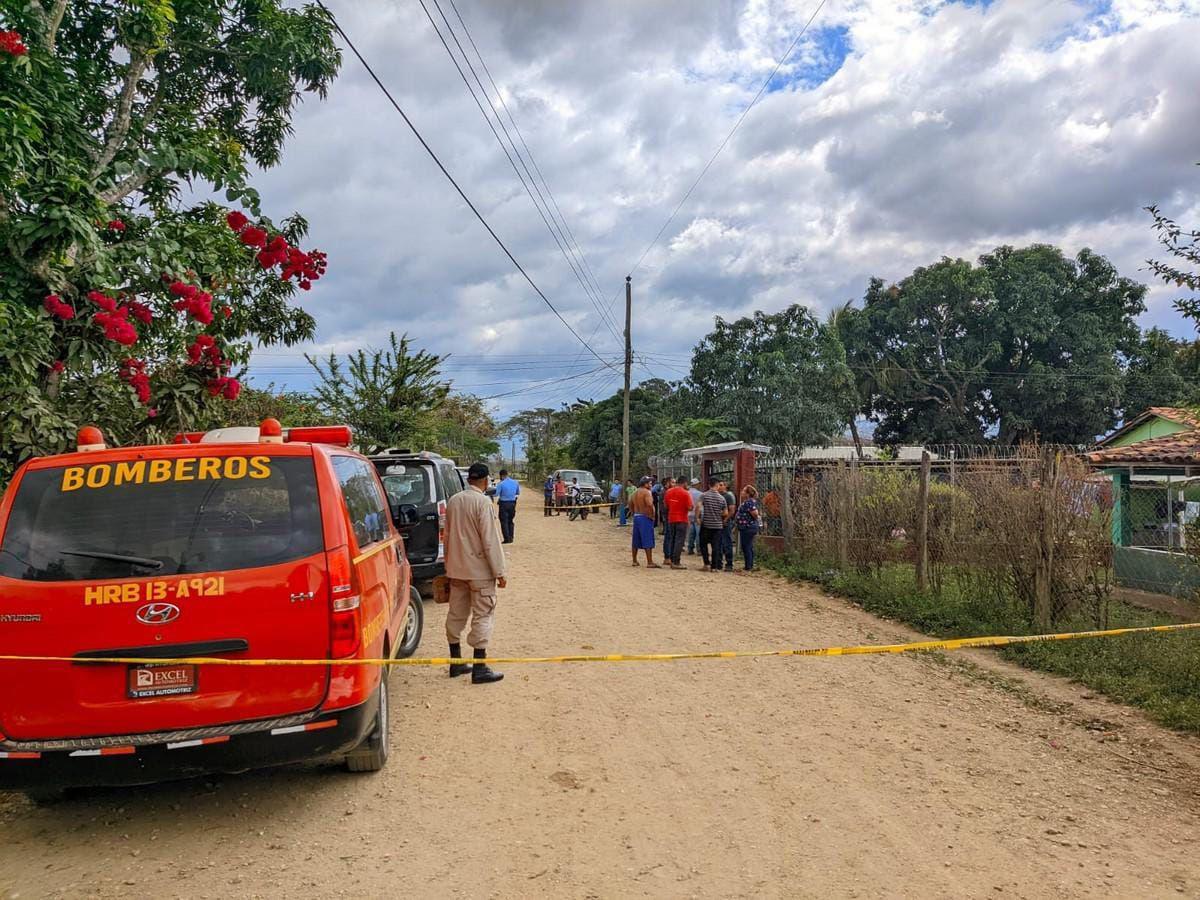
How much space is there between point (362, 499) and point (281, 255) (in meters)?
4.68

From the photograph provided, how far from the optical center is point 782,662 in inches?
293

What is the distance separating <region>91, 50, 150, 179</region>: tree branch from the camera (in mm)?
7727

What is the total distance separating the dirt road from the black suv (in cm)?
339

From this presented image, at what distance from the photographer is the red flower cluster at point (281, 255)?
27.2ft

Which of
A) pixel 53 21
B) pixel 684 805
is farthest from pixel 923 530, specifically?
pixel 53 21

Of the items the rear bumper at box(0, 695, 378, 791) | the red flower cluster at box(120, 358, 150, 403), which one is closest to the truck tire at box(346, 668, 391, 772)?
the rear bumper at box(0, 695, 378, 791)

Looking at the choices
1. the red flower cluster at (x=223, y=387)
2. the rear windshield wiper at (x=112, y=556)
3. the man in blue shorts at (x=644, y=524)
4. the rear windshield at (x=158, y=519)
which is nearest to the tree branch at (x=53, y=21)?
the red flower cluster at (x=223, y=387)

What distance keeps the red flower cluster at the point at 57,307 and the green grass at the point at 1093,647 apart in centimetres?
837

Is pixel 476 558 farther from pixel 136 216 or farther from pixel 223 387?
pixel 136 216

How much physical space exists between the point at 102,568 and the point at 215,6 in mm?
7153

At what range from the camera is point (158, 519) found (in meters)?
3.96

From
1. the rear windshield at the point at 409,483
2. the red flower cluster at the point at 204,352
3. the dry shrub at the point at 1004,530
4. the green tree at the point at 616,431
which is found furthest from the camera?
the green tree at the point at 616,431

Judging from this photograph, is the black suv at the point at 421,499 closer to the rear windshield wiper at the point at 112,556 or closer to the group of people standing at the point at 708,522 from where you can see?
the group of people standing at the point at 708,522

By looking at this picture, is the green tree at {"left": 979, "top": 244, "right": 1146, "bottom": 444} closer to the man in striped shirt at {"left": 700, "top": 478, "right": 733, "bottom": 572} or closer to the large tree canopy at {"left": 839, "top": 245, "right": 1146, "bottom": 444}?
the large tree canopy at {"left": 839, "top": 245, "right": 1146, "bottom": 444}
